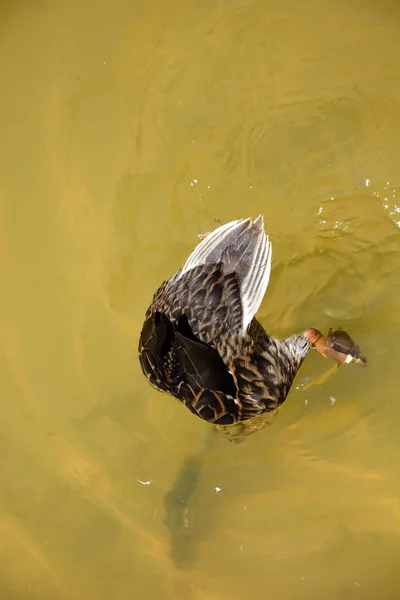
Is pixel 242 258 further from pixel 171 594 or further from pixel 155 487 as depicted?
pixel 171 594

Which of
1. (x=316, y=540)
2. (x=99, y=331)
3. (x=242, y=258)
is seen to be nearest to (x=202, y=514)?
(x=316, y=540)

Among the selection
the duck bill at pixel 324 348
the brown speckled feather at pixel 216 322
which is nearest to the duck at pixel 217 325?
the brown speckled feather at pixel 216 322

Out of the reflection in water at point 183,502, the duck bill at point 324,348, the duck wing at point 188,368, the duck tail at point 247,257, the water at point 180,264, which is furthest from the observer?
the reflection in water at point 183,502

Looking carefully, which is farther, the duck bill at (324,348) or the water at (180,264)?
the water at (180,264)

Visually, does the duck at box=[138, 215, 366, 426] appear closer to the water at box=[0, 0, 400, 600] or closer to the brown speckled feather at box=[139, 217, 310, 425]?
the brown speckled feather at box=[139, 217, 310, 425]

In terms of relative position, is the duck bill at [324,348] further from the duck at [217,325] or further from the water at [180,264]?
the duck at [217,325]

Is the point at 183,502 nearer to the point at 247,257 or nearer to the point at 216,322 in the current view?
the point at 216,322
